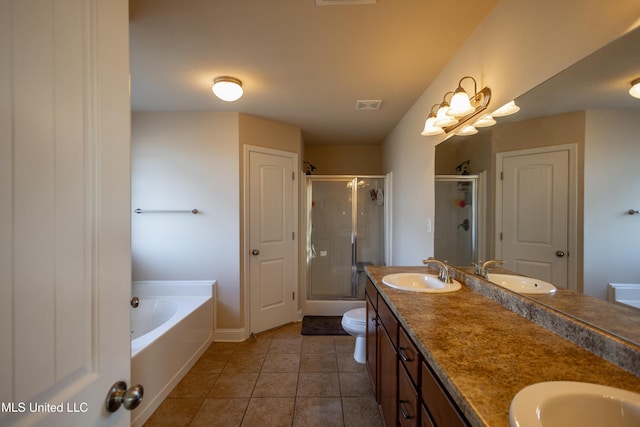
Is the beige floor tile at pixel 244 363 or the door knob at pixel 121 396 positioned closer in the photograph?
the door knob at pixel 121 396

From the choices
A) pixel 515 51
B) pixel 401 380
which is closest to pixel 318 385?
pixel 401 380

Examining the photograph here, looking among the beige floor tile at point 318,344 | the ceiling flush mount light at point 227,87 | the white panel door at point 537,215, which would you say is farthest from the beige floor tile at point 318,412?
the ceiling flush mount light at point 227,87

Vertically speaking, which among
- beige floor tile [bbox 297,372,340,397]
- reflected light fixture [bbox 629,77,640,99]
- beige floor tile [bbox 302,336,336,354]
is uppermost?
reflected light fixture [bbox 629,77,640,99]

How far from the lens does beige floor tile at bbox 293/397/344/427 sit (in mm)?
1610

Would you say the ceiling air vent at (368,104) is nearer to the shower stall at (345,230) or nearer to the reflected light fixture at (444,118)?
the reflected light fixture at (444,118)

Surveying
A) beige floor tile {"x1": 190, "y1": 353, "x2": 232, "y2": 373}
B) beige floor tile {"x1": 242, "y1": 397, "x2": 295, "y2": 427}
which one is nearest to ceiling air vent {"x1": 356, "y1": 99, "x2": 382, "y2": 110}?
beige floor tile {"x1": 242, "y1": 397, "x2": 295, "y2": 427}

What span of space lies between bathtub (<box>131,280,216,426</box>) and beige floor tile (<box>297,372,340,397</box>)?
0.95 metres

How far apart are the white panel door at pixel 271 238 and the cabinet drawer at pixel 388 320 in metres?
1.59

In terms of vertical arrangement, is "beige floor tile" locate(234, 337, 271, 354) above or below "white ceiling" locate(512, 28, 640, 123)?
below

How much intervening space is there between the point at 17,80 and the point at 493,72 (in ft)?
5.59

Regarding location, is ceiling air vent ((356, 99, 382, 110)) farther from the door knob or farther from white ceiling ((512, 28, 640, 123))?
the door knob

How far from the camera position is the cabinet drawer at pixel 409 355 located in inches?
37.2

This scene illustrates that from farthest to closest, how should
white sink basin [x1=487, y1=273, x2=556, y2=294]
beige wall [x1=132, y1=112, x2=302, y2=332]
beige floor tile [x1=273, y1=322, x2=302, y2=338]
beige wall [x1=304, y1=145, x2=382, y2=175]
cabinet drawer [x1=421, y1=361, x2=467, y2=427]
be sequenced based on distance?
beige wall [x1=304, y1=145, x2=382, y2=175], beige floor tile [x1=273, y1=322, x2=302, y2=338], beige wall [x1=132, y1=112, x2=302, y2=332], white sink basin [x1=487, y1=273, x2=556, y2=294], cabinet drawer [x1=421, y1=361, x2=467, y2=427]

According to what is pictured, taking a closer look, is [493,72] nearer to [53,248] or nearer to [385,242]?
[53,248]
